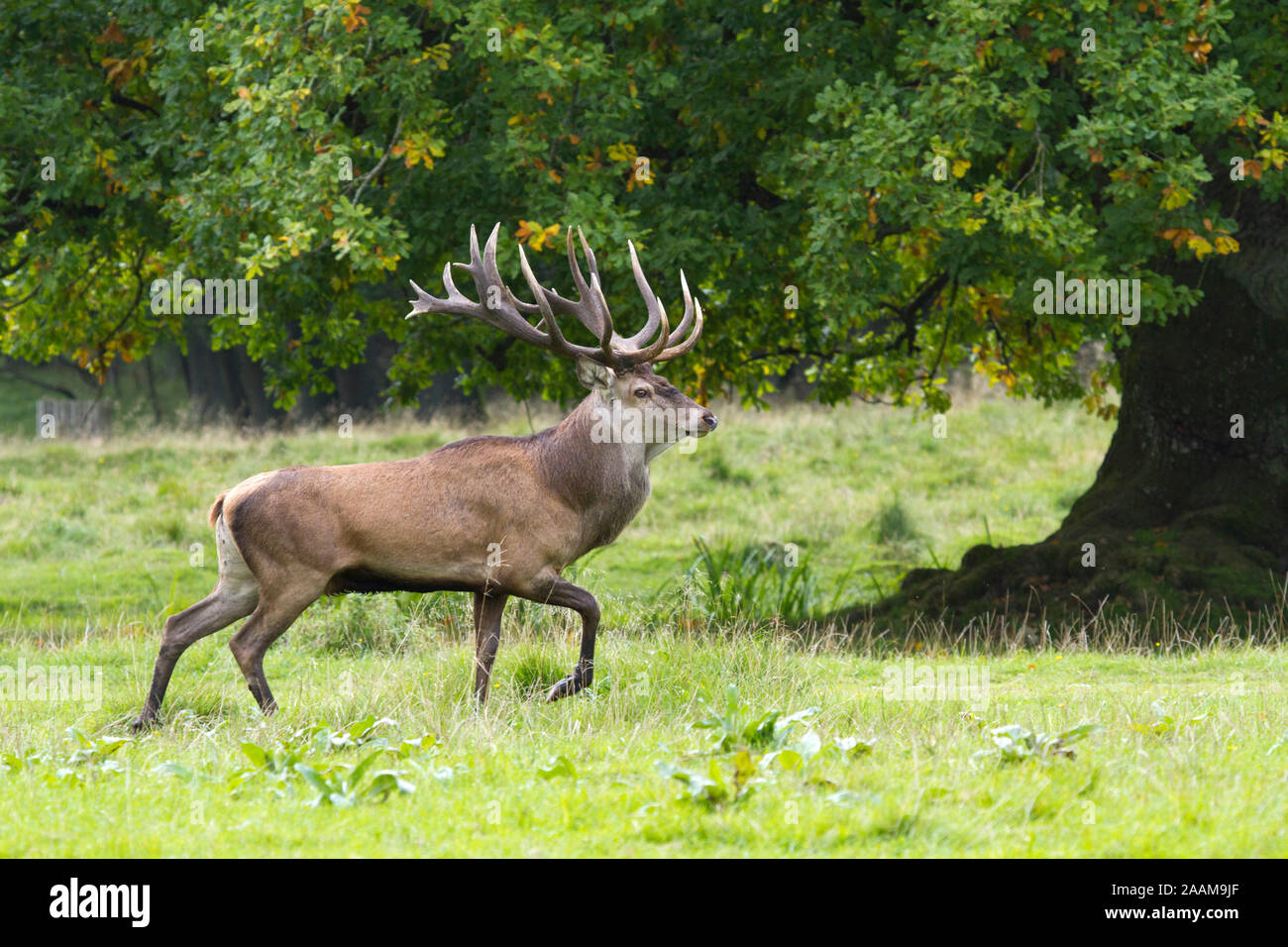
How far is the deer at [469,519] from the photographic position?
26.1ft

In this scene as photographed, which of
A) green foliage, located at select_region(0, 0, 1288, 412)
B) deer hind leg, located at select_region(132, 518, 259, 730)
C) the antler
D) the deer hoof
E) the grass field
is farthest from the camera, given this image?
green foliage, located at select_region(0, 0, 1288, 412)

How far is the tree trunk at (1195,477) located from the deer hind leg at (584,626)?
16.5 feet

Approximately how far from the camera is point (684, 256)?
11547 mm

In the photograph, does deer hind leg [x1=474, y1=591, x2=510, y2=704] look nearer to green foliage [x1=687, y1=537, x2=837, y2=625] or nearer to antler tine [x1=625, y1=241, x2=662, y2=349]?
antler tine [x1=625, y1=241, x2=662, y2=349]

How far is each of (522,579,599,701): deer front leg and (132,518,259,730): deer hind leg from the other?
1.54 m

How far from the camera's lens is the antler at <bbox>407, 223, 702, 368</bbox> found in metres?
8.58

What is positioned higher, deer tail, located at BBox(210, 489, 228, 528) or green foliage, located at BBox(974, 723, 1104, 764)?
deer tail, located at BBox(210, 489, 228, 528)

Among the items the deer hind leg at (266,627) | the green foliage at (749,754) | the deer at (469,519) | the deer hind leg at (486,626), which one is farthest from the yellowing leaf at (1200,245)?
the deer hind leg at (266,627)

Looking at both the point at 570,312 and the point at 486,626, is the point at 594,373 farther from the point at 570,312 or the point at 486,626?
the point at 486,626

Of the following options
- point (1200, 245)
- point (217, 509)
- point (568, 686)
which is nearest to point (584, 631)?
point (568, 686)

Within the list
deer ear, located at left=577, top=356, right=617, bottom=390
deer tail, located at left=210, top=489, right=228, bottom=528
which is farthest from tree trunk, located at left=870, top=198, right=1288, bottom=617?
deer tail, located at left=210, top=489, right=228, bottom=528

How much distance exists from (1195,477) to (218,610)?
8.09 metres
